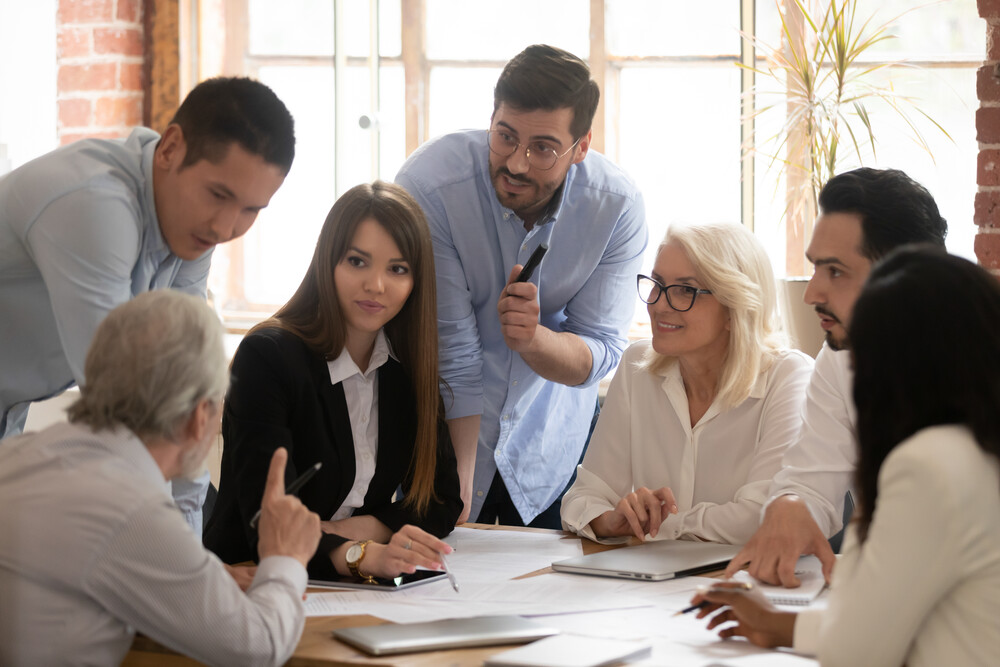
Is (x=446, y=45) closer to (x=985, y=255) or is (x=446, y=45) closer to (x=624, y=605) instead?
(x=985, y=255)

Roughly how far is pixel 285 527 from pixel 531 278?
1.18 metres

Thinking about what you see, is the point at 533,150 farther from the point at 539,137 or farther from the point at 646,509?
the point at 646,509

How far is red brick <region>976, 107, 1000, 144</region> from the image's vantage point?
262 centimetres

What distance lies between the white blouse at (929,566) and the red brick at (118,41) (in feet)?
8.42

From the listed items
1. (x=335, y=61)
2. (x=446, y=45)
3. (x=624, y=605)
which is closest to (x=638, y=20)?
(x=446, y=45)

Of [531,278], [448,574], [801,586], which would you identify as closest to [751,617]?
[801,586]

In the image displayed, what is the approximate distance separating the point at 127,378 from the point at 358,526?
0.73 meters

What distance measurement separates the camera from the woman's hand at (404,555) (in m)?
1.65

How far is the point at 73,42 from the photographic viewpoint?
234 centimetres

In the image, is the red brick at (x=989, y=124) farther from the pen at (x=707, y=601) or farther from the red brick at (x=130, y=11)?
the red brick at (x=130, y=11)

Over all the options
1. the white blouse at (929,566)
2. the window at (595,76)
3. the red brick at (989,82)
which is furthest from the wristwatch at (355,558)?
the red brick at (989,82)

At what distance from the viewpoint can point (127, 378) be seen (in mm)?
1271

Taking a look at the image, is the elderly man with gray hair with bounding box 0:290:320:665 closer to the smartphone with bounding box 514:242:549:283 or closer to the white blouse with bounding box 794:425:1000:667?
the white blouse with bounding box 794:425:1000:667

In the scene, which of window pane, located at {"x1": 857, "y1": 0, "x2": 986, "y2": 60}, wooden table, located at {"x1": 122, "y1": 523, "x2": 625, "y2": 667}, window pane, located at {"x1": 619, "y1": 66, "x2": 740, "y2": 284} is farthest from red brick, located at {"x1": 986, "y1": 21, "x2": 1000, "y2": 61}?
wooden table, located at {"x1": 122, "y1": 523, "x2": 625, "y2": 667}
